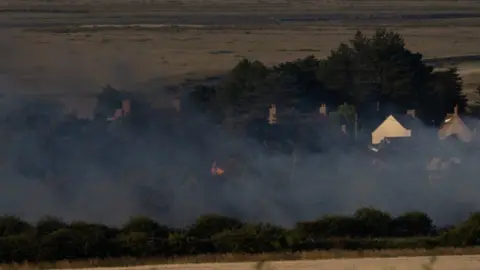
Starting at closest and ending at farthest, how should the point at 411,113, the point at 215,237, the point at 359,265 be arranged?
the point at 359,265, the point at 215,237, the point at 411,113

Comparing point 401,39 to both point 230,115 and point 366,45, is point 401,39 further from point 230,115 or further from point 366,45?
point 230,115

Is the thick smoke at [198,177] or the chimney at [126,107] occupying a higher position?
the chimney at [126,107]

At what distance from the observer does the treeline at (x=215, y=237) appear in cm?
527

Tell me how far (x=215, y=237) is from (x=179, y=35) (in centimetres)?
441

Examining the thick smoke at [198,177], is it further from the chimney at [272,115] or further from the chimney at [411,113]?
the chimney at [272,115]

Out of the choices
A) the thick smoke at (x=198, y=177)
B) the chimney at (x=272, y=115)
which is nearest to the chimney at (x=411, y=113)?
the thick smoke at (x=198, y=177)

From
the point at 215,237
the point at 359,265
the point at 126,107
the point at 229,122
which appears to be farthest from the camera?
the point at 126,107

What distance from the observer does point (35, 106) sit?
351 inches

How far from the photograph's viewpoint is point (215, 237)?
5492mm

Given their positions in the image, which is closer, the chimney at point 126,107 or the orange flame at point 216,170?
the orange flame at point 216,170

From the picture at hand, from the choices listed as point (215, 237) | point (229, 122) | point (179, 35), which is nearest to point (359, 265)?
point (215, 237)

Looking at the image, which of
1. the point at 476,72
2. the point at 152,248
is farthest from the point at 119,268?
the point at 476,72

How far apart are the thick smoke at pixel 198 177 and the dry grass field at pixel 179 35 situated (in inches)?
22.1

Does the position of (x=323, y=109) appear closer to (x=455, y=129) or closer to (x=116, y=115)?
(x=455, y=129)
